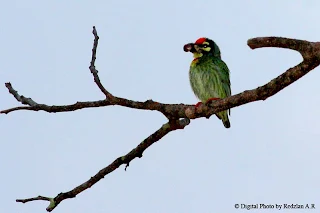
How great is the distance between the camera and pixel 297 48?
12.1 ft

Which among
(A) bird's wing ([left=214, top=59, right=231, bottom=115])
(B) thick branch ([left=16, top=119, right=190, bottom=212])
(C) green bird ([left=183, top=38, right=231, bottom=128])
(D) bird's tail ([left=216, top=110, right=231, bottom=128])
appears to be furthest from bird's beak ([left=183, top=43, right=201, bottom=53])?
(B) thick branch ([left=16, top=119, right=190, bottom=212])

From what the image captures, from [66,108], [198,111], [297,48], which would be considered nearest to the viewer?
[297,48]

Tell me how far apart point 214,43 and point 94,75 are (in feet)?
9.56

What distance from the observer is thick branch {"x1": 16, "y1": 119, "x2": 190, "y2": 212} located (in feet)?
16.6

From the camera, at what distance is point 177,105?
195 inches

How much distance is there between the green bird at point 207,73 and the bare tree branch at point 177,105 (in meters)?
2.15

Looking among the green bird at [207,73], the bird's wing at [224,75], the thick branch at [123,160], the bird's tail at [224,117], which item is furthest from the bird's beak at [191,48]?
the thick branch at [123,160]

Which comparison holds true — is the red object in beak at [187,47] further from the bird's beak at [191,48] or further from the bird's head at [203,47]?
the bird's head at [203,47]

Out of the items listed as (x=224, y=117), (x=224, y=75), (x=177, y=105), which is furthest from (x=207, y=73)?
(x=177, y=105)

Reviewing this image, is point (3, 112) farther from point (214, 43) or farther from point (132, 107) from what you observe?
point (214, 43)

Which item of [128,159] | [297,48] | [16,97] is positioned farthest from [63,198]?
[297,48]

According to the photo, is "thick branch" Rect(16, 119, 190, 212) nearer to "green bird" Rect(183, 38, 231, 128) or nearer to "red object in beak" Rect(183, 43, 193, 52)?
"red object in beak" Rect(183, 43, 193, 52)

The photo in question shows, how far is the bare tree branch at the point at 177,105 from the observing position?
3693 millimetres

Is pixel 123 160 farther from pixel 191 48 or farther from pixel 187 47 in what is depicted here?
pixel 191 48
